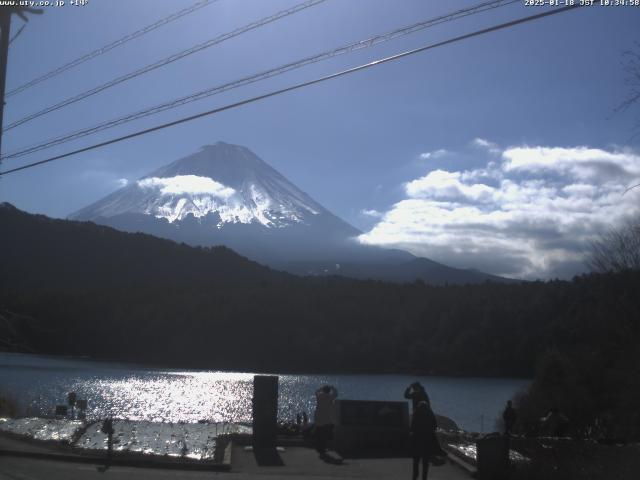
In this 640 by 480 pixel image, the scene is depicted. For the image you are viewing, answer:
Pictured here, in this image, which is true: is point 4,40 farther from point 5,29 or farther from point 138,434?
point 138,434

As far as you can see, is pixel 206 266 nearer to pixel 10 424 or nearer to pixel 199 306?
pixel 199 306

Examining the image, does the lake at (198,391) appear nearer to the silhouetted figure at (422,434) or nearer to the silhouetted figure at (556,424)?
the silhouetted figure at (556,424)

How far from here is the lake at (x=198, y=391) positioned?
41.8 meters

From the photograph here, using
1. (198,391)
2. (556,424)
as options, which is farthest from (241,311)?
(556,424)

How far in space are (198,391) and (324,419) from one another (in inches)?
1792

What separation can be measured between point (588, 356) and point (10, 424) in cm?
2538

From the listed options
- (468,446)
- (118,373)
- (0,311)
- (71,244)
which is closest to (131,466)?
(468,446)

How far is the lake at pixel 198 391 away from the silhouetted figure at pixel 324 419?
18.8 metres

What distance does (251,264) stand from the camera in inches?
4742

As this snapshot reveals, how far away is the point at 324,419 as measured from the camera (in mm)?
14711

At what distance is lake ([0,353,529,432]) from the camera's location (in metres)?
41.8

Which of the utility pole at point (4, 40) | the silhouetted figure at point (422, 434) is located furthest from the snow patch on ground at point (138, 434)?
the utility pole at point (4, 40)

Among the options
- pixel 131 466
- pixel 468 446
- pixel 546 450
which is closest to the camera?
pixel 546 450

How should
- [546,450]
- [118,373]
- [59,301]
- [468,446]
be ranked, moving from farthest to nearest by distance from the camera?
[59,301]
[118,373]
[468,446]
[546,450]
